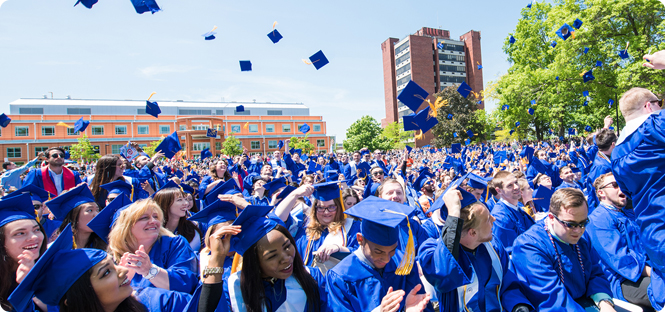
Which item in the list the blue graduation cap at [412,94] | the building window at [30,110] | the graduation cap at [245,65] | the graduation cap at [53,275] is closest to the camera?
the graduation cap at [53,275]

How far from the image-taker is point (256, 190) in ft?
19.2

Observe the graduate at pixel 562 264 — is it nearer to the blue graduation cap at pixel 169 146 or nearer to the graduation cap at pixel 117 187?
the graduation cap at pixel 117 187

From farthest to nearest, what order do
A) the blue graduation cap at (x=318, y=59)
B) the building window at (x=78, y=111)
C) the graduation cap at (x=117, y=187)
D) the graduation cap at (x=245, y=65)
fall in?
the building window at (x=78, y=111), the graduation cap at (x=245, y=65), the blue graduation cap at (x=318, y=59), the graduation cap at (x=117, y=187)

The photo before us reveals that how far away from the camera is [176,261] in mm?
2588

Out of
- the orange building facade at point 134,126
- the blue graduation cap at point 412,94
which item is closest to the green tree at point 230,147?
the orange building facade at point 134,126

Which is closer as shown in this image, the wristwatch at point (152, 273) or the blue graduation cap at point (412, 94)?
the wristwatch at point (152, 273)

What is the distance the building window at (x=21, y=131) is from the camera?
148ft

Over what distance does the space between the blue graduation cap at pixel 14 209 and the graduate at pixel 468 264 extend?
2781mm

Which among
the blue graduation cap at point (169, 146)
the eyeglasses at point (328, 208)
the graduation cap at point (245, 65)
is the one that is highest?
the graduation cap at point (245, 65)

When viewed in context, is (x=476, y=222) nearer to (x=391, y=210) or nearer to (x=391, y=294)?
(x=391, y=210)

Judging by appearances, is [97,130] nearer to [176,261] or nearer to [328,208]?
[176,261]

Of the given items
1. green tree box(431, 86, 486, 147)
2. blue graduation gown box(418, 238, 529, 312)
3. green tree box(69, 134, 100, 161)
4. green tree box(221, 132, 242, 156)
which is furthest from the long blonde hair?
green tree box(69, 134, 100, 161)

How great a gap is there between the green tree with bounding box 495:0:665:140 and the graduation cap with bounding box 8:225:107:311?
2116cm

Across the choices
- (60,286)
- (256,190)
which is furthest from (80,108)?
(60,286)
